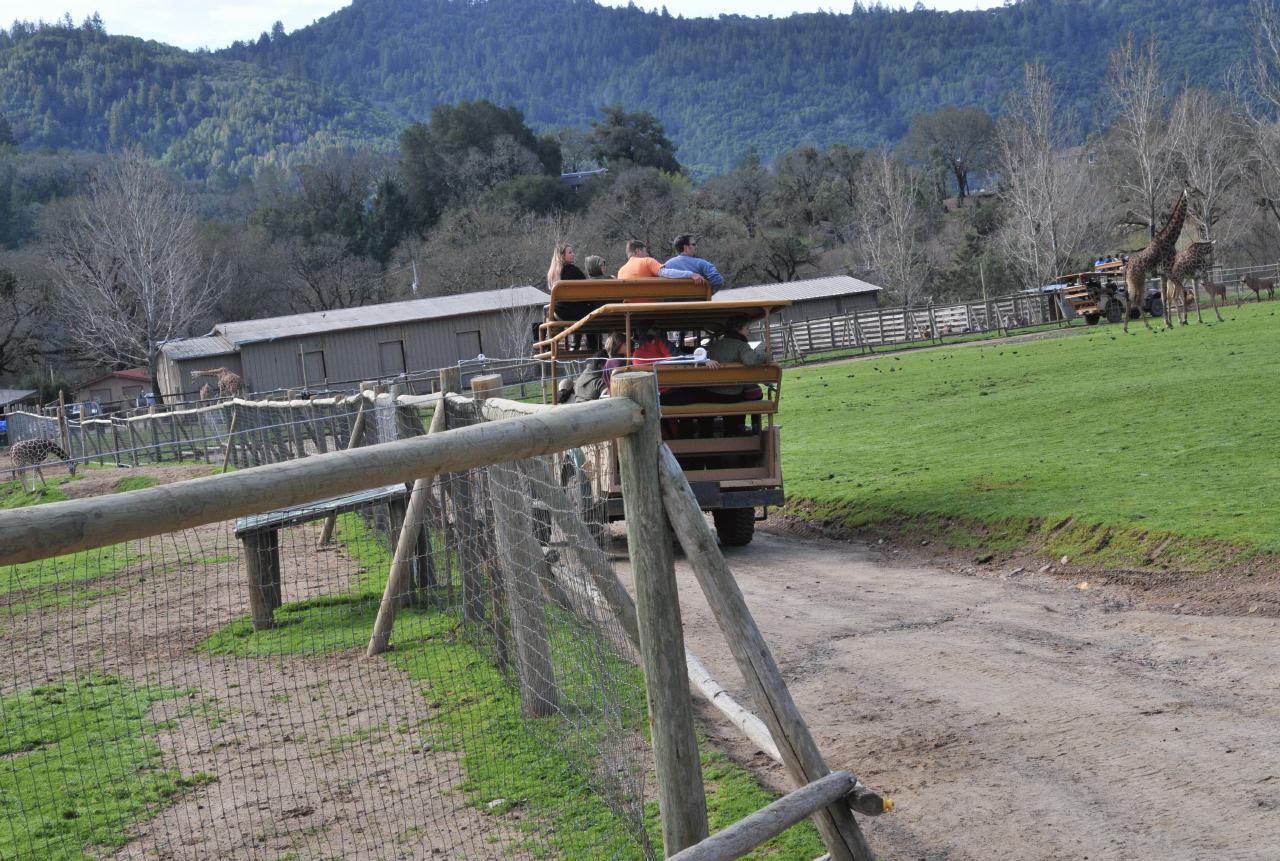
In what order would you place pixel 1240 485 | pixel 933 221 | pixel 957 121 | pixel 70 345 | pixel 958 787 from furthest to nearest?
pixel 957 121 < pixel 933 221 < pixel 70 345 < pixel 1240 485 < pixel 958 787

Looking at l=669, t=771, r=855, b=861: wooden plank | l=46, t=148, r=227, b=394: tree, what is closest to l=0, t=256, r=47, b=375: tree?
l=46, t=148, r=227, b=394: tree

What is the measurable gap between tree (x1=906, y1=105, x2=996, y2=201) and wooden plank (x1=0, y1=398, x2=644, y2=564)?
13669cm

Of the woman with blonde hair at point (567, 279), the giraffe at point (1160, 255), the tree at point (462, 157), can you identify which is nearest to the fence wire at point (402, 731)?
the woman with blonde hair at point (567, 279)

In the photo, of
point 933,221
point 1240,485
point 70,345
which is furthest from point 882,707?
point 933,221

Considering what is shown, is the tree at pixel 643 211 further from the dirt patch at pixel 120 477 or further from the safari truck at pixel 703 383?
the safari truck at pixel 703 383

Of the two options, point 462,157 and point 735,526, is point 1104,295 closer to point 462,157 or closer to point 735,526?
point 735,526

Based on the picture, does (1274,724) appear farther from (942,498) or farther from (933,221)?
(933,221)

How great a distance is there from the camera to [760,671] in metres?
4.30

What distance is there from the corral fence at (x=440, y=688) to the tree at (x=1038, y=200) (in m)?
49.2

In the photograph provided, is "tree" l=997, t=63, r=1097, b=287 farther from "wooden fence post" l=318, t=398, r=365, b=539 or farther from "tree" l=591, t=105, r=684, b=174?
"tree" l=591, t=105, r=684, b=174

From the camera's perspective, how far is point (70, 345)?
77.8 m

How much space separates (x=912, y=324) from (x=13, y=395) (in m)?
47.4

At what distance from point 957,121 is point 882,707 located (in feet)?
488

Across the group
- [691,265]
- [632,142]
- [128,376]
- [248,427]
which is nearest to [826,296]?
[128,376]
